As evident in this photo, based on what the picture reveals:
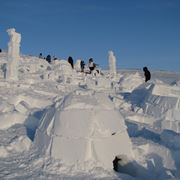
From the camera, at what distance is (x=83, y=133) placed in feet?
32.3

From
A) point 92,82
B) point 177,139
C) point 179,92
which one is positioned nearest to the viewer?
point 177,139

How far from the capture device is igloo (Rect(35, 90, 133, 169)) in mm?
9609

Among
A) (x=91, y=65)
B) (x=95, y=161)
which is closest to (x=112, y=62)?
(x=91, y=65)

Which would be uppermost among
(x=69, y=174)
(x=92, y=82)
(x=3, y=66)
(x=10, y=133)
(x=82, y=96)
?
(x=3, y=66)

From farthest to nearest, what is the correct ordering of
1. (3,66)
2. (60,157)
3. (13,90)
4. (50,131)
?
(3,66) < (13,90) < (50,131) < (60,157)

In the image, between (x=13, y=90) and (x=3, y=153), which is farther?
(x=13, y=90)

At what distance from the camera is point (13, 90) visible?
910 inches

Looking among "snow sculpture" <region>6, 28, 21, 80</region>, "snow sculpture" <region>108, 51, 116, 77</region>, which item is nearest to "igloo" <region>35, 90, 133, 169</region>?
"snow sculpture" <region>6, 28, 21, 80</region>

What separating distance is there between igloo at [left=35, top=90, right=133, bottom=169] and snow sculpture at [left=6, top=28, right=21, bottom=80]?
53.0ft

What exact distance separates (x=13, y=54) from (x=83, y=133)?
1816 cm

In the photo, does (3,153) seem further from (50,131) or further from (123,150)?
(123,150)

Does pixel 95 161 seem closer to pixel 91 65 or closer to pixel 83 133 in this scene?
pixel 83 133

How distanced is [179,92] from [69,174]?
60.0 feet

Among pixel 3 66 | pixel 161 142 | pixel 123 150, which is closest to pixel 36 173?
pixel 123 150
